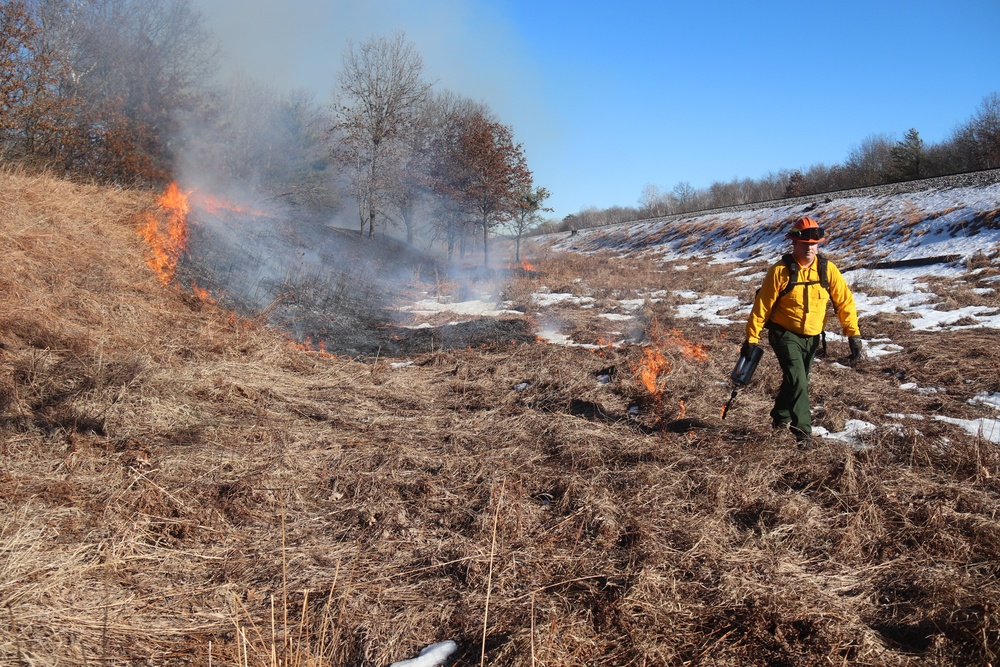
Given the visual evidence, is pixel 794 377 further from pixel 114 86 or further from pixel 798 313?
pixel 114 86

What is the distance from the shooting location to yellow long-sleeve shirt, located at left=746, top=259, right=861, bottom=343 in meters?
3.89

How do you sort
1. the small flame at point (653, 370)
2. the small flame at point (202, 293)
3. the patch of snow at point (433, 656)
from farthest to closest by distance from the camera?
the small flame at point (202, 293)
the small flame at point (653, 370)
the patch of snow at point (433, 656)

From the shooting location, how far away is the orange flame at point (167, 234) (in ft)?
28.9

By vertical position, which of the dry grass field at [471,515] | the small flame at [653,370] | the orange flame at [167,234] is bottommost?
the dry grass field at [471,515]

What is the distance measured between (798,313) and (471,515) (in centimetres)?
285

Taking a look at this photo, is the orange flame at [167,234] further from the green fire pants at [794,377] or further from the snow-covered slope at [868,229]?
the snow-covered slope at [868,229]

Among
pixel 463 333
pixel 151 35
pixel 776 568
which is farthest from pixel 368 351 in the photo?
pixel 151 35

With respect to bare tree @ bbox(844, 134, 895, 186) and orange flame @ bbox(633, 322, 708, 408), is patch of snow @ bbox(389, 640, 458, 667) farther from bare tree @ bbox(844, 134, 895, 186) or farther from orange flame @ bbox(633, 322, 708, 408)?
bare tree @ bbox(844, 134, 895, 186)

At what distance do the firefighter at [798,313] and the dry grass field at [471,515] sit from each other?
0.32 m

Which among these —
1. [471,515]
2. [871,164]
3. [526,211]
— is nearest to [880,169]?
[871,164]

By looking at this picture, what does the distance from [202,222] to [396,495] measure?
36.7 feet

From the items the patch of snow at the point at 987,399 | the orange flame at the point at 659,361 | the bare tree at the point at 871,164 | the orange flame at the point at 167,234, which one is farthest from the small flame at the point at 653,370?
the bare tree at the point at 871,164

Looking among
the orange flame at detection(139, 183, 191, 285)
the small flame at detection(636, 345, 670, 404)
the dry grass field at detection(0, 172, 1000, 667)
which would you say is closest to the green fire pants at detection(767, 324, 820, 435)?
the dry grass field at detection(0, 172, 1000, 667)

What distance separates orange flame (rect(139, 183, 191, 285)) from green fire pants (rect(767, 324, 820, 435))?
870 cm
